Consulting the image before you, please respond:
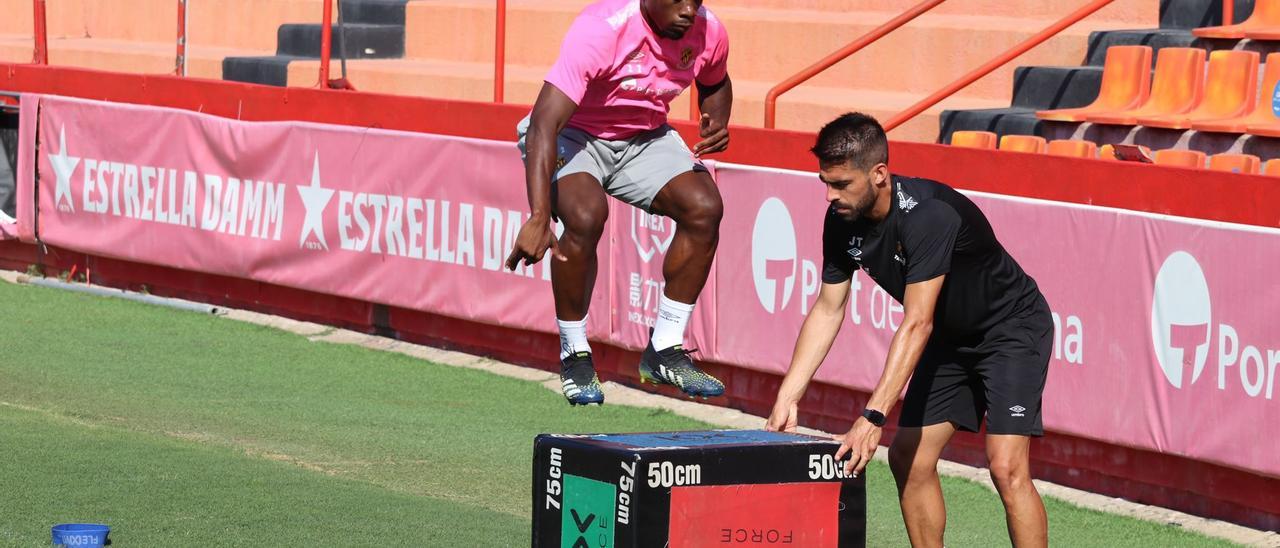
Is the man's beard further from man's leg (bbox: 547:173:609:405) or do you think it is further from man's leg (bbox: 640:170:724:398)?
man's leg (bbox: 547:173:609:405)

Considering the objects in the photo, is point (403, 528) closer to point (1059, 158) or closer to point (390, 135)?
point (1059, 158)

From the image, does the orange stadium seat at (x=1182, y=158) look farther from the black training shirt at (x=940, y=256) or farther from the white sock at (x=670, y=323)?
the white sock at (x=670, y=323)

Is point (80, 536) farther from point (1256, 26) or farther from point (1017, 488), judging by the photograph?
point (1256, 26)

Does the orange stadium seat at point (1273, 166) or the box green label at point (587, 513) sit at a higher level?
the orange stadium seat at point (1273, 166)

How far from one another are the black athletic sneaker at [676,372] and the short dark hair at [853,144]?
4.11 ft

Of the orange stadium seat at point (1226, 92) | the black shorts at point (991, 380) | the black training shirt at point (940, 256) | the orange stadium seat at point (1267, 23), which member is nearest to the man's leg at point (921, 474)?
the black shorts at point (991, 380)

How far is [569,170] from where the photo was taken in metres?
7.35

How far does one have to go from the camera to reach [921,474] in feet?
23.9

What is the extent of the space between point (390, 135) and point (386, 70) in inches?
150

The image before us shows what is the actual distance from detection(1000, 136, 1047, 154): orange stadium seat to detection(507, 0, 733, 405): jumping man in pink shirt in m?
4.58

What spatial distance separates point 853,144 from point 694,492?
1.33 meters

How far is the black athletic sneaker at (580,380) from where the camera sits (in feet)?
24.2

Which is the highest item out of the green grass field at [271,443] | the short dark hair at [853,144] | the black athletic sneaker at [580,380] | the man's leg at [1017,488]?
the short dark hair at [853,144]

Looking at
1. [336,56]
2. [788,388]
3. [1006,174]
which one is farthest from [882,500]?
[336,56]
